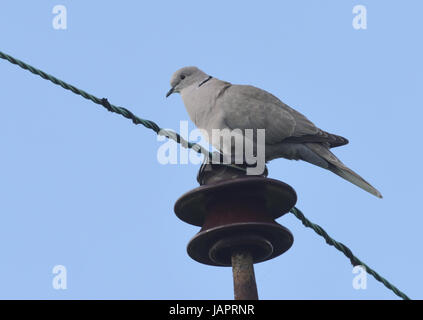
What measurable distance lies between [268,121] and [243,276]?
2802 mm

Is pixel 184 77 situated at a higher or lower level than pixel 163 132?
higher

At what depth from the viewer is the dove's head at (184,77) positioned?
7.52 metres

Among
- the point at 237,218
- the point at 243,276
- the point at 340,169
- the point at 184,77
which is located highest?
the point at 184,77

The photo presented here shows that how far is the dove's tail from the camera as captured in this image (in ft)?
21.1

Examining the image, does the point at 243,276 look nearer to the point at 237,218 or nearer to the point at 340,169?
the point at 237,218

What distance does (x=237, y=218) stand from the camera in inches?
171

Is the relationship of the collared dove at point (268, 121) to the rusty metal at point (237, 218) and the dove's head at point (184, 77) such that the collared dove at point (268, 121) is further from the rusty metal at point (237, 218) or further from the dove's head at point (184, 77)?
the rusty metal at point (237, 218)

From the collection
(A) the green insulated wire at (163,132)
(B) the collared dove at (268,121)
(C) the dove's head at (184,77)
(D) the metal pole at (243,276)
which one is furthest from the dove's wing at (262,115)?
(D) the metal pole at (243,276)

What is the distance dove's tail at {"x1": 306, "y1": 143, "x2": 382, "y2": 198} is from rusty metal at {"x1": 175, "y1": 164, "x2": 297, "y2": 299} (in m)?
1.98

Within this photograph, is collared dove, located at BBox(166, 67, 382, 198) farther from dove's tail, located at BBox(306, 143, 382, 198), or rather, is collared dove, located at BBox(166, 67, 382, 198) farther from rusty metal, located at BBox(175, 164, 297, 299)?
rusty metal, located at BBox(175, 164, 297, 299)

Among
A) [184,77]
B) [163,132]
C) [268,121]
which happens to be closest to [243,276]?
[163,132]

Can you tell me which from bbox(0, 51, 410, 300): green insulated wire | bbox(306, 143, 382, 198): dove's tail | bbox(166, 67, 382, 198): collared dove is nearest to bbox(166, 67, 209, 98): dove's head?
bbox(166, 67, 382, 198): collared dove

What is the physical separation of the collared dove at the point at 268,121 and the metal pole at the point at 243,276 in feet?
7.56
